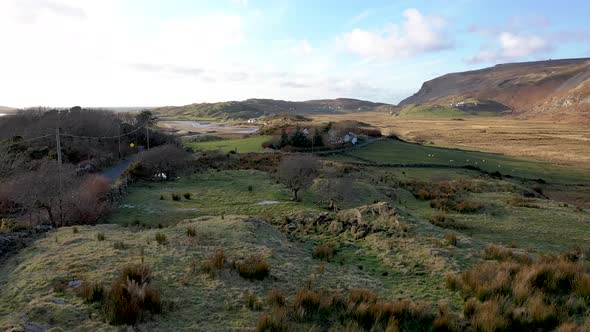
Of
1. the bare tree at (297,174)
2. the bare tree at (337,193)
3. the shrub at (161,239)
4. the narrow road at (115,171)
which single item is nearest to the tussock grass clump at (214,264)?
the shrub at (161,239)

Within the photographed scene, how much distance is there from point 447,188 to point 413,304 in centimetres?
2894

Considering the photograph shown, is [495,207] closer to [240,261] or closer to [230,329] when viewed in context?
[240,261]

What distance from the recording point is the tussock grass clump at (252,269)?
877cm

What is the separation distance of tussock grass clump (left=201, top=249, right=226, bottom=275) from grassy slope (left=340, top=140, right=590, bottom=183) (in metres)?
50.0

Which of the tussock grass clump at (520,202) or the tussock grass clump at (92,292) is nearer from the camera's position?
the tussock grass clump at (92,292)

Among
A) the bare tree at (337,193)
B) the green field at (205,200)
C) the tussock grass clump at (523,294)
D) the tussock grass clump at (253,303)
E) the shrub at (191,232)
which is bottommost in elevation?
the green field at (205,200)

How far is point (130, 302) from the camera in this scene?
6.75 m

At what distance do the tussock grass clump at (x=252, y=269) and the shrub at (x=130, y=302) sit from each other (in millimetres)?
1960

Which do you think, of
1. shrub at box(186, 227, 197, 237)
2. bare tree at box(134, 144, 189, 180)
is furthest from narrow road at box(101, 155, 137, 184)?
shrub at box(186, 227, 197, 237)

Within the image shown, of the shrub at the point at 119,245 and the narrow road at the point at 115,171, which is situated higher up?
the shrub at the point at 119,245

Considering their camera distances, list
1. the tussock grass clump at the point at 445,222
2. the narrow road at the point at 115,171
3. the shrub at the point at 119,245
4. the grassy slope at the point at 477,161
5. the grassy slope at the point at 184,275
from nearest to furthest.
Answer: the grassy slope at the point at 184,275, the shrub at the point at 119,245, the tussock grass clump at the point at 445,222, the narrow road at the point at 115,171, the grassy slope at the point at 477,161

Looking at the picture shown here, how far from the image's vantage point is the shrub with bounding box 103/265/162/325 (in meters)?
6.54

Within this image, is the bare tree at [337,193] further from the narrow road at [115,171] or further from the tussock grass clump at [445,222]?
the narrow road at [115,171]

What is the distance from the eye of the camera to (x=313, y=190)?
3017 centimetres
